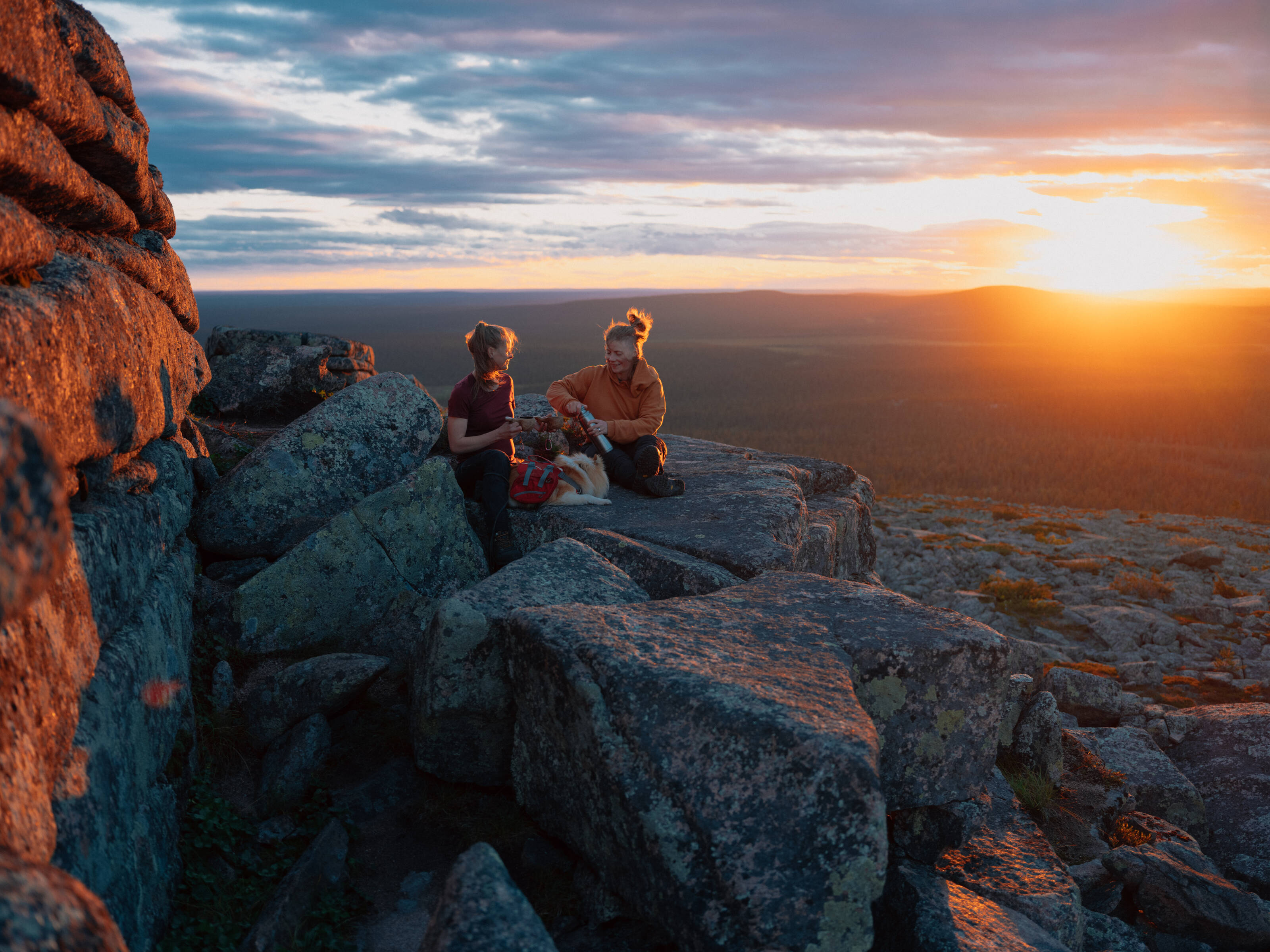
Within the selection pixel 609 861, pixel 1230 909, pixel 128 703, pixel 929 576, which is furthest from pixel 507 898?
pixel 929 576

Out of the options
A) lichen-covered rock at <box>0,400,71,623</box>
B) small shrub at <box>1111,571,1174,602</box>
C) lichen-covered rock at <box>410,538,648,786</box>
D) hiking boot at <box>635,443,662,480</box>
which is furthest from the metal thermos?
small shrub at <box>1111,571,1174,602</box>

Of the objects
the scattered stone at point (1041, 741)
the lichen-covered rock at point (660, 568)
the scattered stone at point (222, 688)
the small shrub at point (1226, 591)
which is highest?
the lichen-covered rock at point (660, 568)

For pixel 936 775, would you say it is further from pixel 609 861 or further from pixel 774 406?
pixel 774 406

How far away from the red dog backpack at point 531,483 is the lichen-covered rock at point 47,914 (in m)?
5.48

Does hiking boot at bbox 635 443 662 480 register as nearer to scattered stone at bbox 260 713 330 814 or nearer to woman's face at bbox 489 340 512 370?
woman's face at bbox 489 340 512 370

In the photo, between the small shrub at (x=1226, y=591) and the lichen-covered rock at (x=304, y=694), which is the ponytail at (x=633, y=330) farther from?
the small shrub at (x=1226, y=591)

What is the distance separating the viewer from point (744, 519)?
7270mm

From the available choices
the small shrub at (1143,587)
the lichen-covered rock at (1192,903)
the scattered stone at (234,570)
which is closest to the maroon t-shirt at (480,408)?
the scattered stone at (234,570)

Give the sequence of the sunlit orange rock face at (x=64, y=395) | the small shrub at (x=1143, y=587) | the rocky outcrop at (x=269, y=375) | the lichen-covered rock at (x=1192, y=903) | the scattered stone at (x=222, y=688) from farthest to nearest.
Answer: the small shrub at (x=1143, y=587), the rocky outcrop at (x=269, y=375), the scattered stone at (x=222, y=688), the lichen-covered rock at (x=1192, y=903), the sunlit orange rock face at (x=64, y=395)

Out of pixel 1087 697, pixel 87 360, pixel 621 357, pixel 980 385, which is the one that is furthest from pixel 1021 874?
pixel 980 385

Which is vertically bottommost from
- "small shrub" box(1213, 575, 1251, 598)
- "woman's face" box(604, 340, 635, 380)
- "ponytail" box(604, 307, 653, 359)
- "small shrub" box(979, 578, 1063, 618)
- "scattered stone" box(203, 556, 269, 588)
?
"small shrub" box(979, 578, 1063, 618)

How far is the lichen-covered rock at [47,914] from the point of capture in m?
1.70

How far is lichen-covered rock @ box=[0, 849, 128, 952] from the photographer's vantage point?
1.70m

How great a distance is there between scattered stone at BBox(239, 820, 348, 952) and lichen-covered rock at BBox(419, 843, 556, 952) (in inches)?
40.5
